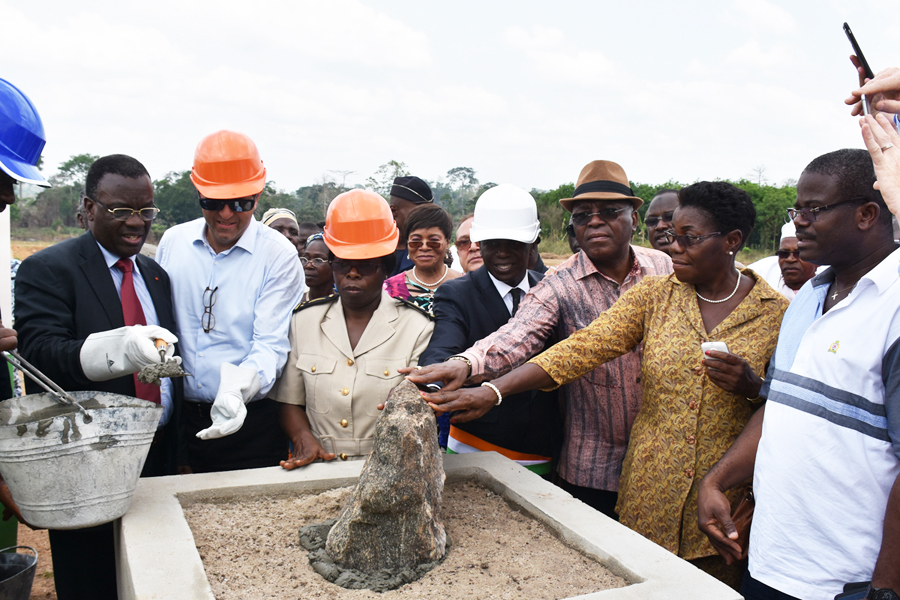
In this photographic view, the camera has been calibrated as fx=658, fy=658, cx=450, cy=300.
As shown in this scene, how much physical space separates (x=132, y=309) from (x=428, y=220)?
2.15 metres

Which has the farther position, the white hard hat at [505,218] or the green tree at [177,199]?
the green tree at [177,199]

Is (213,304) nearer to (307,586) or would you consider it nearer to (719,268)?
(307,586)

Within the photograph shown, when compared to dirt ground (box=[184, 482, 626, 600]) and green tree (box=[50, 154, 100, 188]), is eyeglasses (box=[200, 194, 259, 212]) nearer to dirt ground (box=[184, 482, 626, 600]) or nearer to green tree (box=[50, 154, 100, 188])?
dirt ground (box=[184, 482, 626, 600])

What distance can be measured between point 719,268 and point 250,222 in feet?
7.58

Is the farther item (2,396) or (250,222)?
(250,222)

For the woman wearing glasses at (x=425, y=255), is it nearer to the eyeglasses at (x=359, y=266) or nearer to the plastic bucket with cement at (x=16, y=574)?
the eyeglasses at (x=359, y=266)

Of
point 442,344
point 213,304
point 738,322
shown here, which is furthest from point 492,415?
point 213,304

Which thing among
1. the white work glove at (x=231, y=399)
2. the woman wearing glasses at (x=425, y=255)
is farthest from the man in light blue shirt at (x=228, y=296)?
the woman wearing glasses at (x=425, y=255)

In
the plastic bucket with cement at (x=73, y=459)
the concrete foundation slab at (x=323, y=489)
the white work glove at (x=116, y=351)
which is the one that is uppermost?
the white work glove at (x=116, y=351)

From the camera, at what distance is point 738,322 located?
8.56 ft

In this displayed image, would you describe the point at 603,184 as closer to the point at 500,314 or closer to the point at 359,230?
the point at 500,314

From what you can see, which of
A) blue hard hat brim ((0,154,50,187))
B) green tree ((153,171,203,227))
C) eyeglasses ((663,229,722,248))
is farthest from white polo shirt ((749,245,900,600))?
green tree ((153,171,203,227))

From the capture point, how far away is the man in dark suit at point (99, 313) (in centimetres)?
265

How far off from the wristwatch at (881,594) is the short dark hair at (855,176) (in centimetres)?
117
